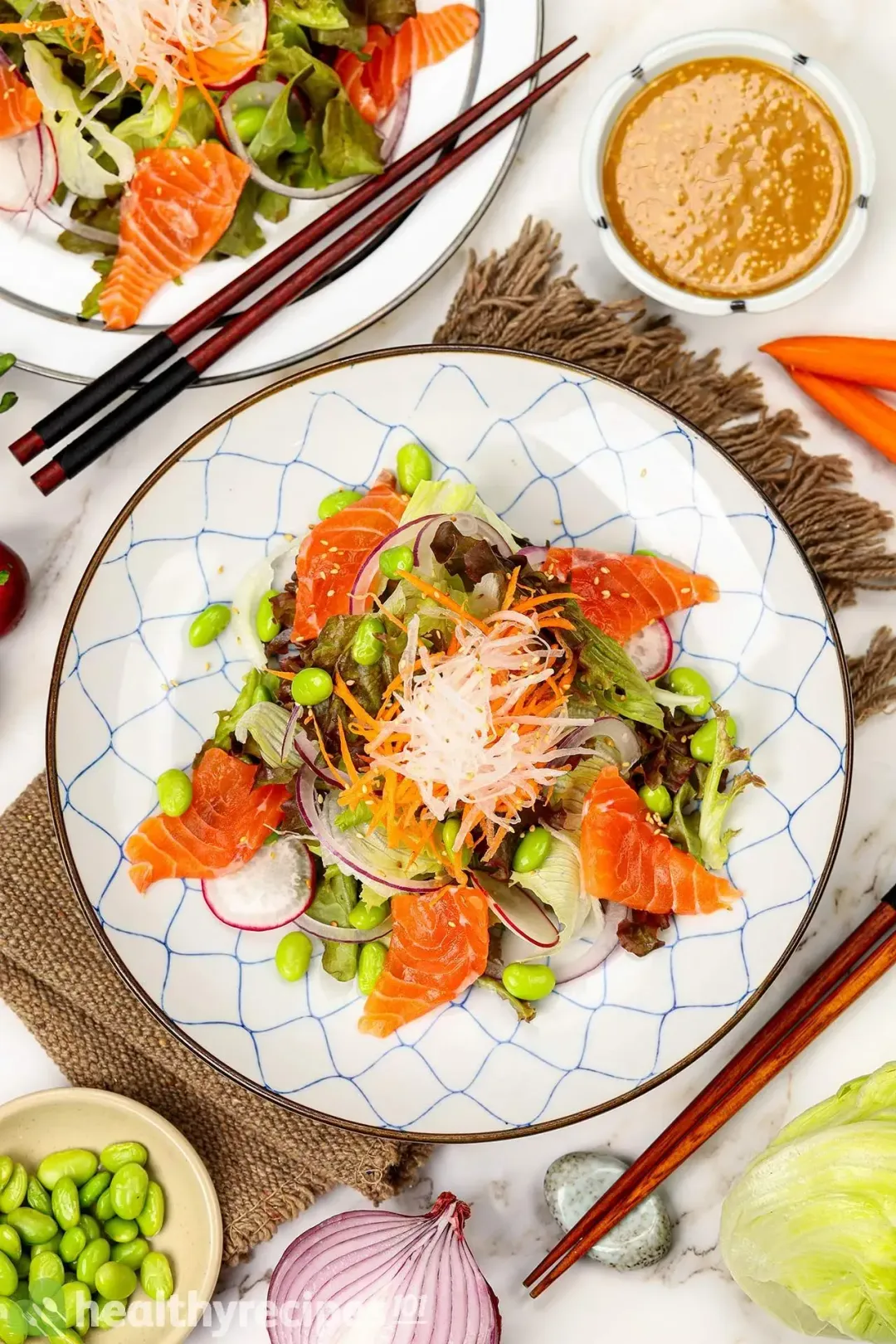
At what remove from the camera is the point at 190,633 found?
2.45 metres

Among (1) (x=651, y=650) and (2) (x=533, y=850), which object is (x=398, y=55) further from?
(2) (x=533, y=850)

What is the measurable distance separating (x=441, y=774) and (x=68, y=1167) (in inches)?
56.8

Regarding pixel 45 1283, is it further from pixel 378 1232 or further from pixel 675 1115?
pixel 675 1115

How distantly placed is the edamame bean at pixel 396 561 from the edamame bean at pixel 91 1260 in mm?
1763

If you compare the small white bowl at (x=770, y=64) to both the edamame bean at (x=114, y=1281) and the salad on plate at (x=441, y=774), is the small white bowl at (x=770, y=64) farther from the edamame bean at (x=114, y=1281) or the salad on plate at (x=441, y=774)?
the edamame bean at (x=114, y=1281)

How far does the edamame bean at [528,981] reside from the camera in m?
2.30

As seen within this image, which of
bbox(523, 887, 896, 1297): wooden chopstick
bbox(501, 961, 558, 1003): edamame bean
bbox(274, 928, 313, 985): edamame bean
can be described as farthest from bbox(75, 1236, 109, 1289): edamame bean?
bbox(501, 961, 558, 1003): edamame bean

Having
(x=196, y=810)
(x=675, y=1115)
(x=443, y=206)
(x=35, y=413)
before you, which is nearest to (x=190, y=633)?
(x=196, y=810)

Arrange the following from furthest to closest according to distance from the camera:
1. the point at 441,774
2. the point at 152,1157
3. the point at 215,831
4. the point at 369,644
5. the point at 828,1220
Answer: the point at 152,1157 → the point at 215,831 → the point at 828,1220 → the point at 369,644 → the point at 441,774

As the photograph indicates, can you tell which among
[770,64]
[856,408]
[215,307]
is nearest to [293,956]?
[215,307]

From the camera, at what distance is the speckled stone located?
260cm

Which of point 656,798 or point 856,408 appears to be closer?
point 656,798

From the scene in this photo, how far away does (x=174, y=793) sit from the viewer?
2.36 metres

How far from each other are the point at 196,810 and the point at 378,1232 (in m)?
1.13
